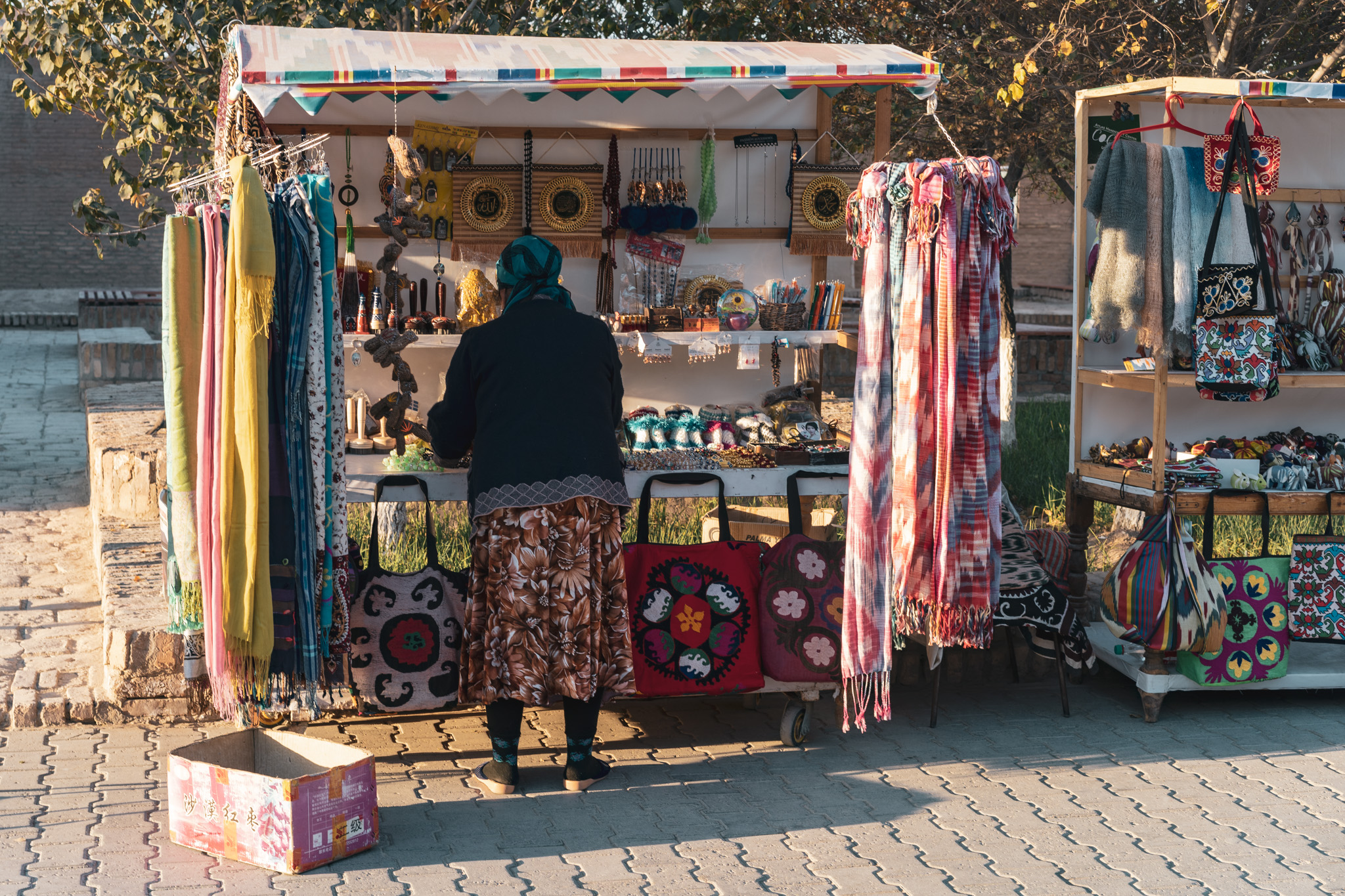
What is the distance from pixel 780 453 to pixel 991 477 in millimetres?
884

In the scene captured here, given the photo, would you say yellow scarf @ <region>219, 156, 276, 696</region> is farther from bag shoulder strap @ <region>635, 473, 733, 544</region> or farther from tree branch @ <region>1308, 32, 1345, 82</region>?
tree branch @ <region>1308, 32, 1345, 82</region>

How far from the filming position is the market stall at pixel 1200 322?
4.93 metres

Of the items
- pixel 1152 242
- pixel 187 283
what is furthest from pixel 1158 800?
pixel 187 283

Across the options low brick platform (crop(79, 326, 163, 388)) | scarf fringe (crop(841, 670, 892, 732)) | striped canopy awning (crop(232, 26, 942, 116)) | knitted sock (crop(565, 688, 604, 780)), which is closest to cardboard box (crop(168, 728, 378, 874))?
knitted sock (crop(565, 688, 604, 780))

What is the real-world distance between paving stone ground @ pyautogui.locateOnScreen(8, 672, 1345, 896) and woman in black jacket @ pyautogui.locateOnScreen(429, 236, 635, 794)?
355mm

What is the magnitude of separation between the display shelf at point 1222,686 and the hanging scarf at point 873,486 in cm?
119

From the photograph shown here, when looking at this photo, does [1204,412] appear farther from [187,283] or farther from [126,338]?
[126,338]

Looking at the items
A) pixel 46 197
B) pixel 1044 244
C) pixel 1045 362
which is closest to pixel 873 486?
pixel 1045 362

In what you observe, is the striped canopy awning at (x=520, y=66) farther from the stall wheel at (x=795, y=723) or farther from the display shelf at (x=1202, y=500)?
the stall wheel at (x=795, y=723)

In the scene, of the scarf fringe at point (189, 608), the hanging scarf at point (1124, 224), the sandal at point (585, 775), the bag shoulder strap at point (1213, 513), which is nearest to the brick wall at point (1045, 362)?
the bag shoulder strap at point (1213, 513)

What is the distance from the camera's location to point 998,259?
4.39 metres

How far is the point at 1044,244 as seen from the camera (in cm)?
2822

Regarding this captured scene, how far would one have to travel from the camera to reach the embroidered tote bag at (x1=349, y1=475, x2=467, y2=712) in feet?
14.2

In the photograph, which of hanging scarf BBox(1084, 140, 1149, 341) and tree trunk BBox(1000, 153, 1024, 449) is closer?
hanging scarf BBox(1084, 140, 1149, 341)
